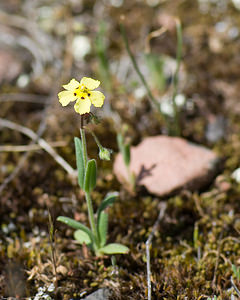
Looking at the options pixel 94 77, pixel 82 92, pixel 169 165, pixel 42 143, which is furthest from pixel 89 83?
pixel 94 77

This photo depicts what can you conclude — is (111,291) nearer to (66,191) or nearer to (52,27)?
(66,191)

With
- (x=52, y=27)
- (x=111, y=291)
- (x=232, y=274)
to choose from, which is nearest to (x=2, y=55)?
(x=52, y=27)

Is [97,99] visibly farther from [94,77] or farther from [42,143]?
[94,77]

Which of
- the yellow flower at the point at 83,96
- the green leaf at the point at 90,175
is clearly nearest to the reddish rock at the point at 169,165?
the green leaf at the point at 90,175

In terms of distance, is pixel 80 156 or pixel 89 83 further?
pixel 80 156

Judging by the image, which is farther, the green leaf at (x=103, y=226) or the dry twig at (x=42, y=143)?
the dry twig at (x=42, y=143)

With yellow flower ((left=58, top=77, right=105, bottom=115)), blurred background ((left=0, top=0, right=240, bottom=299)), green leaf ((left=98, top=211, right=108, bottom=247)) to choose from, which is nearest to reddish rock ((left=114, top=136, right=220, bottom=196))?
blurred background ((left=0, top=0, right=240, bottom=299))

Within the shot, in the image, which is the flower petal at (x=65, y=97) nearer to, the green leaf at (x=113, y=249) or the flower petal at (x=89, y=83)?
the flower petal at (x=89, y=83)

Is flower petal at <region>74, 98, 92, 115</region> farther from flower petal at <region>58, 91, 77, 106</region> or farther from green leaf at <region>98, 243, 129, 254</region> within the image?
green leaf at <region>98, 243, 129, 254</region>
